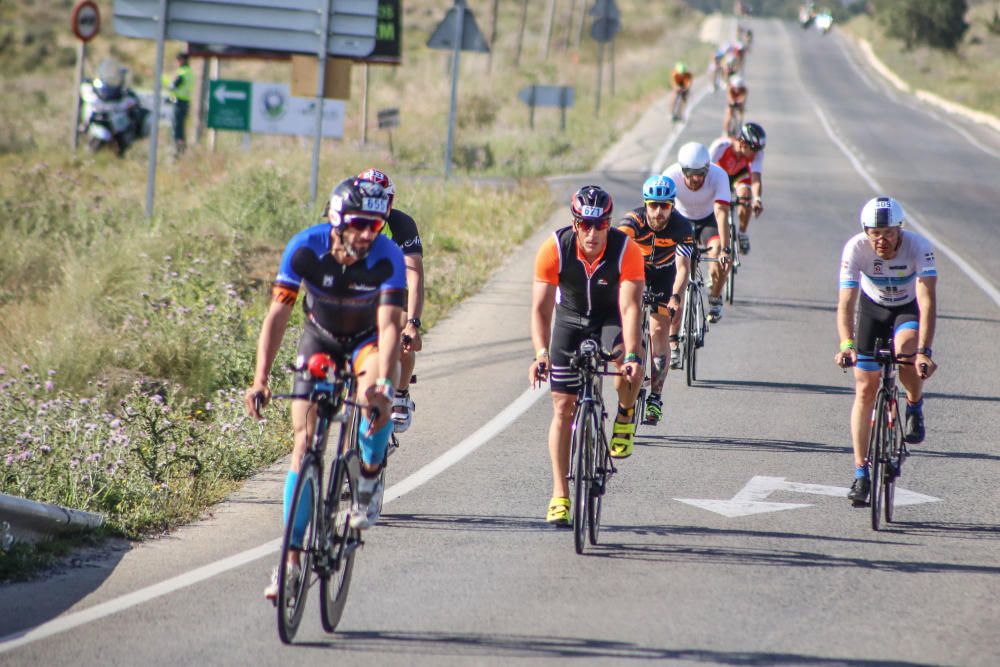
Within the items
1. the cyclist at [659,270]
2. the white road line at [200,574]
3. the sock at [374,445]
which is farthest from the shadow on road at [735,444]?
the sock at [374,445]

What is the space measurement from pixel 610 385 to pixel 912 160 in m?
26.5

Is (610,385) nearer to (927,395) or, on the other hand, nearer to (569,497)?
(927,395)

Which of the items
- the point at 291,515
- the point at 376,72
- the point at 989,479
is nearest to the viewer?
the point at 291,515

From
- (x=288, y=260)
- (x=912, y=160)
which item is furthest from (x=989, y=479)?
(x=912, y=160)

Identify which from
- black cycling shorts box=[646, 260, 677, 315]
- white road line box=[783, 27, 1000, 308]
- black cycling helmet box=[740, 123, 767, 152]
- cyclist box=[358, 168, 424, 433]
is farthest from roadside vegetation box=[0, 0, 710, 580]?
white road line box=[783, 27, 1000, 308]

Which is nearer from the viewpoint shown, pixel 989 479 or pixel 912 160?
pixel 989 479

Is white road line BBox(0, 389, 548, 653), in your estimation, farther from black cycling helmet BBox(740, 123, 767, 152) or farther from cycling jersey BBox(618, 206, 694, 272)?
black cycling helmet BBox(740, 123, 767, 152)

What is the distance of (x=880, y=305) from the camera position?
959 cm

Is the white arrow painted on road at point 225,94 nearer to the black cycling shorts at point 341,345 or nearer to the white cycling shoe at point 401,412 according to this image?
the white cycling shoe at point 401,412

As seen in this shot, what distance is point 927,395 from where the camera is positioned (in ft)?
44.1

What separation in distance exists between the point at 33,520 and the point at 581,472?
10.2 feet

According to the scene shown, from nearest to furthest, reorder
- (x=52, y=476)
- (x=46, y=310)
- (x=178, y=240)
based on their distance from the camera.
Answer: (x=52, y=476) < (x=46, y=310) < (x=178, y=240)

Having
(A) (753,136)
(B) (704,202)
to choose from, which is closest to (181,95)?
(A) (753,136)

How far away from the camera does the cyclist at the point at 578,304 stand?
27.2ft
